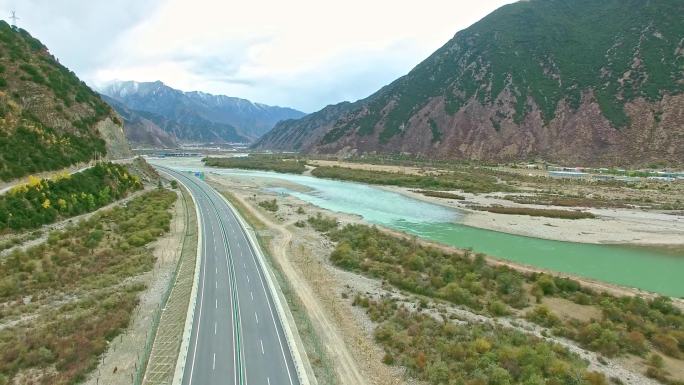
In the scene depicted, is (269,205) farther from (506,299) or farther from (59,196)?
(506,299)

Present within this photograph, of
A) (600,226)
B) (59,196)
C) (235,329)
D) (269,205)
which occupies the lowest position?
(269,205)

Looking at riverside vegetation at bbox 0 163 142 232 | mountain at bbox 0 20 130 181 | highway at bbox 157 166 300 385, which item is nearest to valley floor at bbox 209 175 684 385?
highway at bbox 157 166 300 385

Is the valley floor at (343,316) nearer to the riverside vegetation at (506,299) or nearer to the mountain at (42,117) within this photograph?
the riverside vegetation at (506,299)

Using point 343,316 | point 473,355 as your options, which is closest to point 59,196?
point 343,316

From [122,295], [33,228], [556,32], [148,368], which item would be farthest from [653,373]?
[556,32]

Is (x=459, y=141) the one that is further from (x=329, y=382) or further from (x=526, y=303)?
(x=329, y=382)

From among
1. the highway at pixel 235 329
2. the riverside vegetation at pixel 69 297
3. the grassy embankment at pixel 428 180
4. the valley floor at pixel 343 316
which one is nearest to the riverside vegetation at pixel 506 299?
the valley floor at pixel 343 316
